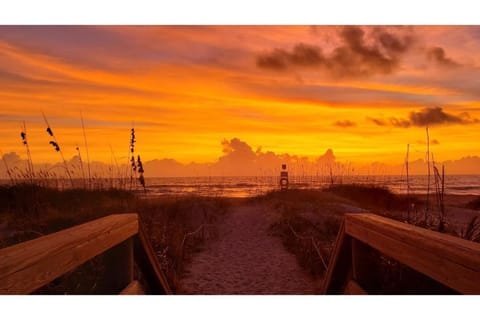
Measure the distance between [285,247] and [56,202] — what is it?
4.54 metres

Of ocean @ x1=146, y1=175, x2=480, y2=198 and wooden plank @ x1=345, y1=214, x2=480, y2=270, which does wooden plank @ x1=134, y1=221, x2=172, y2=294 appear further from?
ocean @ x1=146, y1=175, x2=480, y2=198

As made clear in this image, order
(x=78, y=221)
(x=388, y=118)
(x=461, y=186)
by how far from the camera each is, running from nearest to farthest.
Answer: (x=78, y=221), (x=388, y=118), (x=461, y=186)

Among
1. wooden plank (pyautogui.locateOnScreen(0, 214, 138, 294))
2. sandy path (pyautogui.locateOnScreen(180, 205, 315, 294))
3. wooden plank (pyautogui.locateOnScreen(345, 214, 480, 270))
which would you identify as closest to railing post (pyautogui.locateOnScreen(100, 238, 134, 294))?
wooden plank (pyautogui.locateOnScreen(0, 214, 138, 294))

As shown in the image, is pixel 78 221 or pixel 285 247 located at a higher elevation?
pixel 78 221

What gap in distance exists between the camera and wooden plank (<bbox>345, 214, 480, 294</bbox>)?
4.22 ft

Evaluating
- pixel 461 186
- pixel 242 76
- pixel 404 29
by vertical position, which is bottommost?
pixel 461 186

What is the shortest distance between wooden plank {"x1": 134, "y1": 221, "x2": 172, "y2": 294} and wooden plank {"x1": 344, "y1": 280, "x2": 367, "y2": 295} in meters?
1.22

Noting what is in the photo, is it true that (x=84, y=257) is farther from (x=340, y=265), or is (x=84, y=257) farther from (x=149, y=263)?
(x=340, y=265)

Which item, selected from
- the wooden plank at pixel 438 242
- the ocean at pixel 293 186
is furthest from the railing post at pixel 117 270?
the ocean at pixel 293 186

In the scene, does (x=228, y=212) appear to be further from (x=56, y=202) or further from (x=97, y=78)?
(x=97, y=78)

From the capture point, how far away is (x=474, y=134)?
6238 mm

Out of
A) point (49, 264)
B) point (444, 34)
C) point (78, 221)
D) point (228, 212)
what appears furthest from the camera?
point (228, 212)

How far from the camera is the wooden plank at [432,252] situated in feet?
4.22

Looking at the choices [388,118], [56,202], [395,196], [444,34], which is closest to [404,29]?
[444,34]
